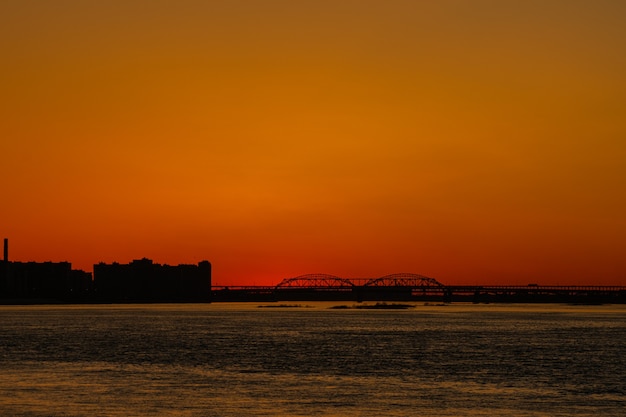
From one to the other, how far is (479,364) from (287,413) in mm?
34206

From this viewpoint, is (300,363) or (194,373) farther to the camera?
(300,363)

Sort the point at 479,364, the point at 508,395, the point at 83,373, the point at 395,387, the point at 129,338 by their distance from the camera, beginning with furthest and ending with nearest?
1. the point at 129,338
2. the point at 479,364
3. the point at 83,373
4. the point at 395,387
5. the point at 508,395

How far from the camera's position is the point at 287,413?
47438mm

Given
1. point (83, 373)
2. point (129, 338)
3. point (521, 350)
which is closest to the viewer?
point (83, 373)

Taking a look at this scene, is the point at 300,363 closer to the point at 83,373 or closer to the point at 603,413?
the point at 83,373

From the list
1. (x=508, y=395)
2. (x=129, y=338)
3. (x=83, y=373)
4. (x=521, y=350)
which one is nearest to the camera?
(x=508, y=395)

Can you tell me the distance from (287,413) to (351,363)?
107 feet

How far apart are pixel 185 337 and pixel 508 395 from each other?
2892 inches

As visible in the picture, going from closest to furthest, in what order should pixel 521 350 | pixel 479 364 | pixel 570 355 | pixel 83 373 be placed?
pixel 83 373
pixel 479 364
pixel 570 355
pixel 521 350

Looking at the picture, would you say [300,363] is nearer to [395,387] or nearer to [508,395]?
[395,387]

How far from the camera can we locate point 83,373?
68.2 meters

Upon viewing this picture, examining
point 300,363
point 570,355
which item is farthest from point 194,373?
point 570,355

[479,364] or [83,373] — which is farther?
[479,364]

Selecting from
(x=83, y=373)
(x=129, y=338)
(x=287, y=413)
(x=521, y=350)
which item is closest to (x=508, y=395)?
(x=287, y=413)
